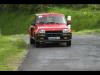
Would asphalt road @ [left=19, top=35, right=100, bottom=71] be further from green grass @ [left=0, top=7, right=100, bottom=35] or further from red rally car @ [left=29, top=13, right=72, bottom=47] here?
green grass @ [left=0, top=7, right=100, bottom=35]

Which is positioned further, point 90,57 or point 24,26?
point 24,26

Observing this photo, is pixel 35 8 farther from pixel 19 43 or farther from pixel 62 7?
pixel 19 43

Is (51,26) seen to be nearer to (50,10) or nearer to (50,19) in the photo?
(50,19)

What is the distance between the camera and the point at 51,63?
1562 cm

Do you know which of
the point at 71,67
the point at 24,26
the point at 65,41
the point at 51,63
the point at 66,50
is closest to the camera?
the point at 71,67

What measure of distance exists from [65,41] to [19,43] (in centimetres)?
224

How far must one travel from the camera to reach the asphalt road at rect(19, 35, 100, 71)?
14.5 meters

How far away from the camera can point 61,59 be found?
1680cm

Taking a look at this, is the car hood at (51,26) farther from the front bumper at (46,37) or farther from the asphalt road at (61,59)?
the asphalt road at (61,59)

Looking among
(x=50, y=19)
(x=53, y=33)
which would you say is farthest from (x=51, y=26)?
(x=50, y=19)

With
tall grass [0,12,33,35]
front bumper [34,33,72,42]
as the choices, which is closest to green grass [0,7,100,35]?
tall grass [0,12,33,35]

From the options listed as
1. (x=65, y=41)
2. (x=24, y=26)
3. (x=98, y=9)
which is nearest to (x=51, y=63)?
(x=65, y=41)

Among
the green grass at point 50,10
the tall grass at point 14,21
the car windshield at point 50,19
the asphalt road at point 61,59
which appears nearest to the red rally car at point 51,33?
the car windshield at point 50,19

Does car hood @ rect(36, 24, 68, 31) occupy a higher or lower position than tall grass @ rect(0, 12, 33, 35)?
higher
